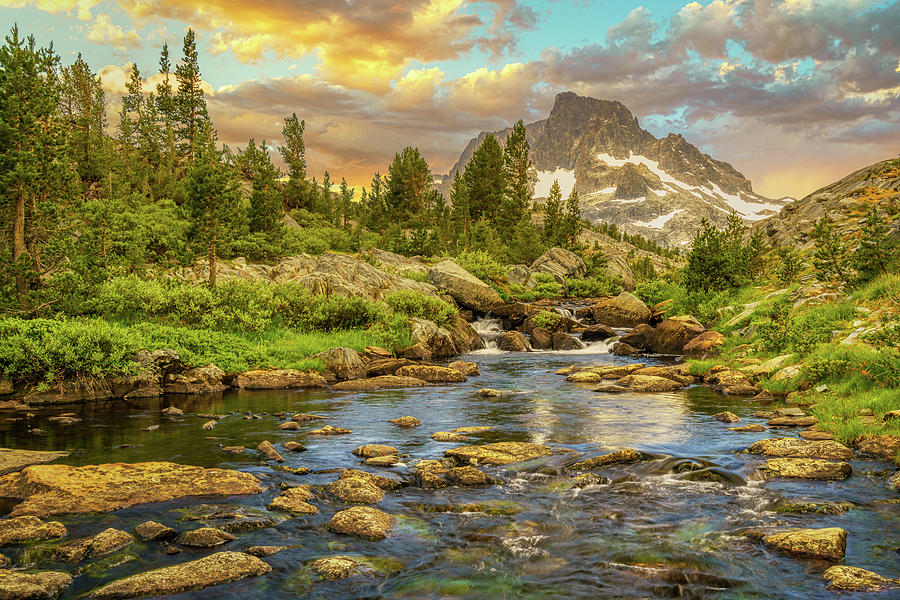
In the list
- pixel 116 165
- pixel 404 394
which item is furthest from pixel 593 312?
pixel 116 165

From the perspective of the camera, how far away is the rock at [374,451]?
12.5m

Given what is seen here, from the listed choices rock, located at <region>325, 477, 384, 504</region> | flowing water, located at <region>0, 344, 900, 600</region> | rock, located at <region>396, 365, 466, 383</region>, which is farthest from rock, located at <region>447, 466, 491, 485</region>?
rock, located at <region>396, 365, 466, 383</region>

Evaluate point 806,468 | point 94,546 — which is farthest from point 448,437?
point 94,546

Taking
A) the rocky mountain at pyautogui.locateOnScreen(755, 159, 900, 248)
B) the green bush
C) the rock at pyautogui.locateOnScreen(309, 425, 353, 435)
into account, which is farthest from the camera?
the green bush

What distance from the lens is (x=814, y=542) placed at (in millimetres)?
7527

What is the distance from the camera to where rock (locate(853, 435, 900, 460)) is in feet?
36.6

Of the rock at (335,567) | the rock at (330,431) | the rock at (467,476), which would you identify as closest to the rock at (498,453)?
the rock at (467,476)

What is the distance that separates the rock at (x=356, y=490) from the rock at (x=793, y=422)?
10782mm

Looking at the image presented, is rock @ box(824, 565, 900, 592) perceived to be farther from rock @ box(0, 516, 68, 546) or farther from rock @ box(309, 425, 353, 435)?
rock @ box(309, 425, 353, 435)

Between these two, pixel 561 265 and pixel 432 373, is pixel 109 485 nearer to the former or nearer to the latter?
pixel 432 373

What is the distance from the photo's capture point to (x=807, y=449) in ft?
38.7

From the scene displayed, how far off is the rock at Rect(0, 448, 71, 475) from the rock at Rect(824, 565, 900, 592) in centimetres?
1380

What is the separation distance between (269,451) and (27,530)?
5063mm

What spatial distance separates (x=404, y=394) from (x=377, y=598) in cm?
1427
